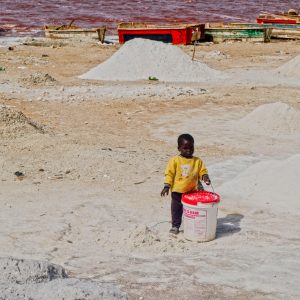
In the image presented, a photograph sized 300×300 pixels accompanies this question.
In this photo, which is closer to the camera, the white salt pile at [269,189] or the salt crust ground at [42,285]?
the salt crust ground at [42,285]

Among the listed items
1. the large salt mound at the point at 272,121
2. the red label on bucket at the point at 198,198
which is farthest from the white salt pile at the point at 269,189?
the large salt mound at the point at 272,121

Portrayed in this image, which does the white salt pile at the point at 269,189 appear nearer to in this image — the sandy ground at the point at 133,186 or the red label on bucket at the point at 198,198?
the sandy ground at the point at 133,186

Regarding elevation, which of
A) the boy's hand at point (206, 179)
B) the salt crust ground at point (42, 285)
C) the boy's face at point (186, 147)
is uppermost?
the boy's face at point (186, 147)

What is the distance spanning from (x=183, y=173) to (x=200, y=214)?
474mm

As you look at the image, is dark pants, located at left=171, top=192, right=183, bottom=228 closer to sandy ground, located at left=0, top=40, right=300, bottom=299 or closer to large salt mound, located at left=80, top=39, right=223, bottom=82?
sandy ground, located at left=0, top=40, right=300, bottom=299

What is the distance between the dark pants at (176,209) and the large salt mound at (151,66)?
12.4 metres

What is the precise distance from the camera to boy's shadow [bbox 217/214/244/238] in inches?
289

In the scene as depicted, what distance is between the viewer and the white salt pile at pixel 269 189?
8.16m

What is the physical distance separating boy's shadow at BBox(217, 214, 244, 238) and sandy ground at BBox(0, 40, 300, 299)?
12 mm

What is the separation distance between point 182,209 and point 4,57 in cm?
1783

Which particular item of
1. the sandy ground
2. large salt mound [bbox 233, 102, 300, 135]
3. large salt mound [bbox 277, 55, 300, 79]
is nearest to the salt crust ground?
the sandy ground

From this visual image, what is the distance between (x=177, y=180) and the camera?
Result: 7070mm

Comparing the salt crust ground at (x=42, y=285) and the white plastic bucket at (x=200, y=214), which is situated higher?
the salt crust ground at (x=42, y=285)

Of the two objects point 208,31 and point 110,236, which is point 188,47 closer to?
point 208,31
